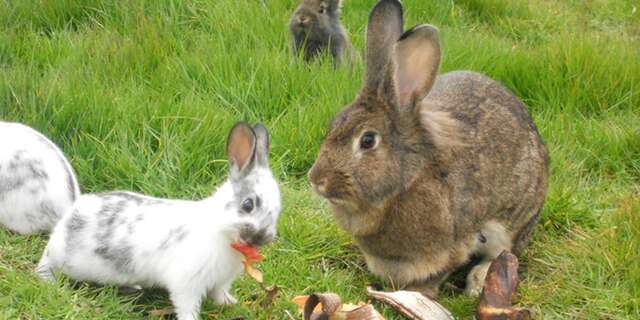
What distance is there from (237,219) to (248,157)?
275 mm

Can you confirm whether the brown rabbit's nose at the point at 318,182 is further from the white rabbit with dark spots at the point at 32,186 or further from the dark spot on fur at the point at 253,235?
the white rabbit with dark spots at the point at 32,186

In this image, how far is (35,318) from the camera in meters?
3.78

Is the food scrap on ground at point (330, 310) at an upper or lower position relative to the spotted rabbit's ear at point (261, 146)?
lower

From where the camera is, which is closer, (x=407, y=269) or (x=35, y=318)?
(x=35, y=318)

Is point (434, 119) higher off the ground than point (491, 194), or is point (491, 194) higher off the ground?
point (434, 119)

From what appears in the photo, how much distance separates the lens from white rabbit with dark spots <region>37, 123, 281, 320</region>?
376 cm

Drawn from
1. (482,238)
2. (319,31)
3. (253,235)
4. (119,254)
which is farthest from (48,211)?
(319,31)

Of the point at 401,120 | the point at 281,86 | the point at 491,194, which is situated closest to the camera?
the point at 401,120

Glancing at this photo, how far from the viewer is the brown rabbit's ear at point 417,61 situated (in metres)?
4.02

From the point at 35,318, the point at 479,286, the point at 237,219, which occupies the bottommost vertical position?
the point at 479,286

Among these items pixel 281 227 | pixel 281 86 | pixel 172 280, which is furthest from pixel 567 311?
pixel 281 86

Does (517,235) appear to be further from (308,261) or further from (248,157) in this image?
Answer: (248,157)

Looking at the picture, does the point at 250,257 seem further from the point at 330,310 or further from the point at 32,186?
the point at 32,186

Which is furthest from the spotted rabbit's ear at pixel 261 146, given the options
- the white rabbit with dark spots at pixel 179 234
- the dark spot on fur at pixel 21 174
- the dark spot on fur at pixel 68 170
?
the dark spot on fur at pixel 21 174
